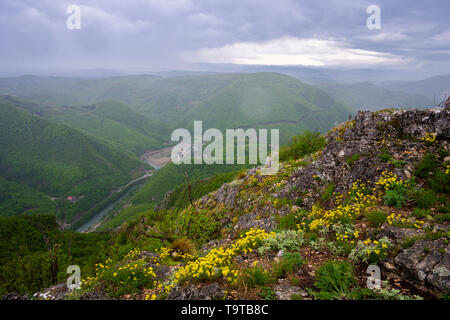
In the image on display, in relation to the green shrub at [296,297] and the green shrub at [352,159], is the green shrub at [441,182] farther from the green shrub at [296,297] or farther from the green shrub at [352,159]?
the green shrub at [296,297]

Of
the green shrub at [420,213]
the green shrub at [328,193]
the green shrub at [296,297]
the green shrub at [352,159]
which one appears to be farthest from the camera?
the green shrub at [352,159]

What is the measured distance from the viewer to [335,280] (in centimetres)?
573

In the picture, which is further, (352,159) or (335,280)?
(352,159)

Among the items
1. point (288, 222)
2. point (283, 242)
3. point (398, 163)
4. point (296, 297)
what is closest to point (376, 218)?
point (283, 242)

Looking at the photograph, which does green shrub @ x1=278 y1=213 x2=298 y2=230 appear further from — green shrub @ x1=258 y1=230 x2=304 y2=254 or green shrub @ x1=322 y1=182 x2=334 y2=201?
green shrub @ x1=322 y1=182 x2=334 y2=201

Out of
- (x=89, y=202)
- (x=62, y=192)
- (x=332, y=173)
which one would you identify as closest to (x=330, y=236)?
(x=332, y=173)

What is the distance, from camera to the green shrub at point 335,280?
5320mm

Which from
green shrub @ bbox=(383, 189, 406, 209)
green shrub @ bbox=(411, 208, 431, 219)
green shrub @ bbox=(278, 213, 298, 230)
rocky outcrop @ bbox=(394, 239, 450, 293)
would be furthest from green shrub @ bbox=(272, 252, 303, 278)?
green shrub @ bbox=(383, 189, 406, 209)

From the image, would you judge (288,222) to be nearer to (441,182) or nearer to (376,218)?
(376,218)

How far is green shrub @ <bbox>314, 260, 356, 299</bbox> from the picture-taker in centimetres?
532

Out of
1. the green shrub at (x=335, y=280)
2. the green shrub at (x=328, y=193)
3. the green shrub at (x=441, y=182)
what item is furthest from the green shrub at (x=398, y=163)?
the green shrub at (x=335, y=280)
